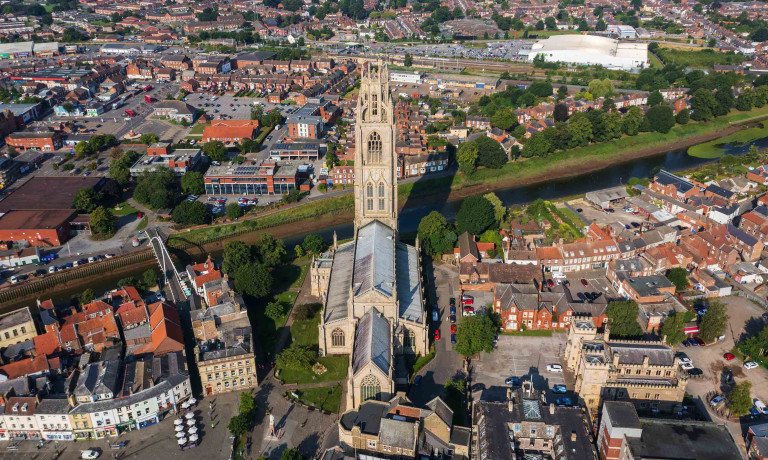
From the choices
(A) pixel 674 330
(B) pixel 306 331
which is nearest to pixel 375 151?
(B) pixel 306 331

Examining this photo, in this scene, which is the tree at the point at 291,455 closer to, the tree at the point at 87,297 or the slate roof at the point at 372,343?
the slate roof at the point at 372,343

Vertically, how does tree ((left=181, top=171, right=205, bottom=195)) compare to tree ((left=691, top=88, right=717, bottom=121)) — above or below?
below

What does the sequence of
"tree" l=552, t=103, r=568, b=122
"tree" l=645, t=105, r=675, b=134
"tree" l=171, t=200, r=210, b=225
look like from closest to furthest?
"tree" l=171, t=200, r=210, b=225 → "tree" l=645, t=105, r=675, b=134 → "tree" l=552, t=103, r=568, b=122

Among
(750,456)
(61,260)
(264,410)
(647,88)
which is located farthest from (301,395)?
(647,88)

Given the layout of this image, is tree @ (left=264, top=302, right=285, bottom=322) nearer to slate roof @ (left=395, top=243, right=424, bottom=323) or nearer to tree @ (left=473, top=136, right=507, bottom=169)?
slate roof @ (left=395, top=243, right=424, bottom=323)

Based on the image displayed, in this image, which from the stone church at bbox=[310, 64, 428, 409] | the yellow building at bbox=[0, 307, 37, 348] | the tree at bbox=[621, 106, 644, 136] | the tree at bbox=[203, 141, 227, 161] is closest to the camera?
the stone church at bbox=[310, 64, 428, 409]

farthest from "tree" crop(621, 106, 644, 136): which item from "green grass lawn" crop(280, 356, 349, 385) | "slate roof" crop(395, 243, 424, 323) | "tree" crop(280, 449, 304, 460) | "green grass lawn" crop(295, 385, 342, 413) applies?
"tree" crop(280, 449, 304, 460)

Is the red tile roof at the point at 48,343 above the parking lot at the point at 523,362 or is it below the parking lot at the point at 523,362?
above

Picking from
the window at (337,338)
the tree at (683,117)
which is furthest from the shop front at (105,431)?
the tree at (683,117)
